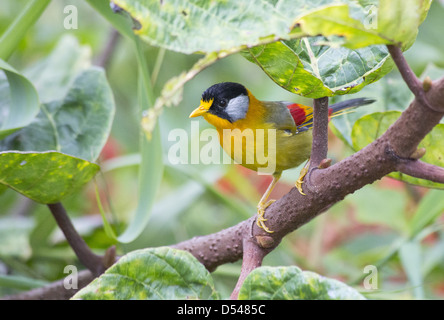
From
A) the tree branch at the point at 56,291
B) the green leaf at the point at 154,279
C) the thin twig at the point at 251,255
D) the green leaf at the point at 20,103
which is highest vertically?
the green leaf at the point at 20,103

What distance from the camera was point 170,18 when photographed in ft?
1.31

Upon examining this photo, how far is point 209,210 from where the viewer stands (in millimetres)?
1585

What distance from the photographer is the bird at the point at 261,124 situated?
845 millimetres

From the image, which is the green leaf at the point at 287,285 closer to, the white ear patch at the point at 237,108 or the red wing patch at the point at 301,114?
the white ear patch at the point at 237,108

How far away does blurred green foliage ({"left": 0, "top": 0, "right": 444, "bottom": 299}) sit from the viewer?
1.01m

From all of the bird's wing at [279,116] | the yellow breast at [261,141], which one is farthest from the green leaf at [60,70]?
the bird's wing at [279,116]

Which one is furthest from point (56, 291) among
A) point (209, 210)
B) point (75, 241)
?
point (209, 210)

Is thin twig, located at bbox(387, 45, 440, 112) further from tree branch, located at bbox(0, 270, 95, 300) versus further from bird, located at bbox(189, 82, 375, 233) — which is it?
tree branch, located at bbox(0, 270, 95, 300)

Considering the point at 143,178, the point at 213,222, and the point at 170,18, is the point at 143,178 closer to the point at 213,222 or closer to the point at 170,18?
the point at 170,18

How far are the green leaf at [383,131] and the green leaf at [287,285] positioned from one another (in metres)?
0.25
